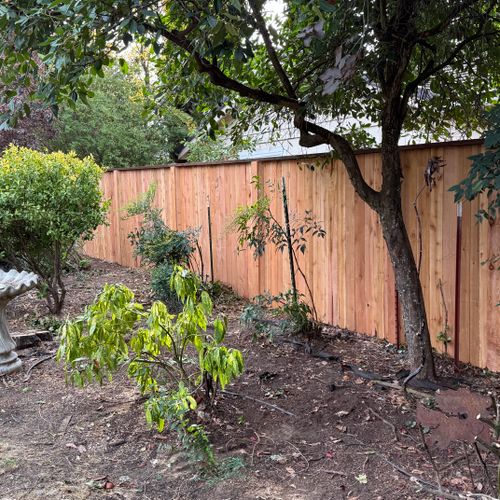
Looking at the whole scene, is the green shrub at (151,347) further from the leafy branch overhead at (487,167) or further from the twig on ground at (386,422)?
the leafy branch overhead at (487,167)

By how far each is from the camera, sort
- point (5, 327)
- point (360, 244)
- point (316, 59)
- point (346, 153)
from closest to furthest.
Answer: point (346, 153)
point (316, 59)
point (5, 327)
point (360, 244)

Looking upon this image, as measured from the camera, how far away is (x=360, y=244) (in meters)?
5.42

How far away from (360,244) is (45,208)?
3.50m

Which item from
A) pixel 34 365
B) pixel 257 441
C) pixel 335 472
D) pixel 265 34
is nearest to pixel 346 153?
pixel 265 34

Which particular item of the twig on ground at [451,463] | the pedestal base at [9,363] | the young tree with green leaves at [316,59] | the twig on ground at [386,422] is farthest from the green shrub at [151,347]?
the pedestal base at [9,363]

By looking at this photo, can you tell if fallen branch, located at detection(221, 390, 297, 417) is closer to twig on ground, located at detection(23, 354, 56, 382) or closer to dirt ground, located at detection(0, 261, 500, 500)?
dirt ground, located at detection(0, 261, 500, 500)

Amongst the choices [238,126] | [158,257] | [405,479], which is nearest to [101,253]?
[158,257]

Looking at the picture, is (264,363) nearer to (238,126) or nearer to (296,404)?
(296,404)

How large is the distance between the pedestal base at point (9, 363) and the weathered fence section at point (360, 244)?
296 centimetres

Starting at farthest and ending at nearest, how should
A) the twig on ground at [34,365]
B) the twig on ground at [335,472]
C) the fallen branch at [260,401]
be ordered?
1. the twig on ground at [34,365]
2. the fallen branch at [260,401]
3. the twig on ground at [335,472]

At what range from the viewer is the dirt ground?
2988mm

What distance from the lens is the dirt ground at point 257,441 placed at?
9.80ft

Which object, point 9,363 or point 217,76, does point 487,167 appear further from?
point 9,363

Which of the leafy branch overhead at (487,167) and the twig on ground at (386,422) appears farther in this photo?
the twig on ground at (386,422)
